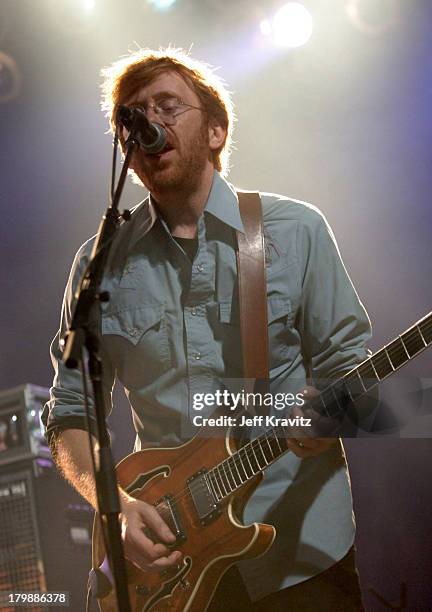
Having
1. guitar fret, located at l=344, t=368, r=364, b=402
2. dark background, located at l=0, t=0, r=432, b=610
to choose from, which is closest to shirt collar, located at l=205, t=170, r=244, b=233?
guitar fret, located at l=344, t=368, r=364, b=402

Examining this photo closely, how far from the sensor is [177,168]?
7.36 feet

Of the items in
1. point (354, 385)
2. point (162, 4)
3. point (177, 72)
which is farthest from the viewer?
point (162, 4)

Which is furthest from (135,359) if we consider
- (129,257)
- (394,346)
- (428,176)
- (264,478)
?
(428,176)

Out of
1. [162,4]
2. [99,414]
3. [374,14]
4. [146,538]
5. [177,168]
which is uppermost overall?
[162,4]

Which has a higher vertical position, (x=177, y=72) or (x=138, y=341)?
(x=177, y=72)

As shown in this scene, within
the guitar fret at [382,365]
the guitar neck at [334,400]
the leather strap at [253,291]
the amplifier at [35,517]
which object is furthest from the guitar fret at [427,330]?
the amplifier at [35,517]

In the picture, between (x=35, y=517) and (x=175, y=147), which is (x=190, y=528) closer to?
(x=175, y=147)

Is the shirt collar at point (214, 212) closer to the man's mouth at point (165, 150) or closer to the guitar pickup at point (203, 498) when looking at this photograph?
the man's mouth at point (165, 150)

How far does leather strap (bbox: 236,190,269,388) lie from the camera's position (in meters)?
2.10

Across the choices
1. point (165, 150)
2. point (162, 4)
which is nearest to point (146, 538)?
point (165, 150)

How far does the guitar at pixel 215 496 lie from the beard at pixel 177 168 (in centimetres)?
75

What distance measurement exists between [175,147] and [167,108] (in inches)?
5.4

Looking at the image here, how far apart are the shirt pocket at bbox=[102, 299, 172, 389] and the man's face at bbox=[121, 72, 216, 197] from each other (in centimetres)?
37

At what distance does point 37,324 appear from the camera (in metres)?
3.29
